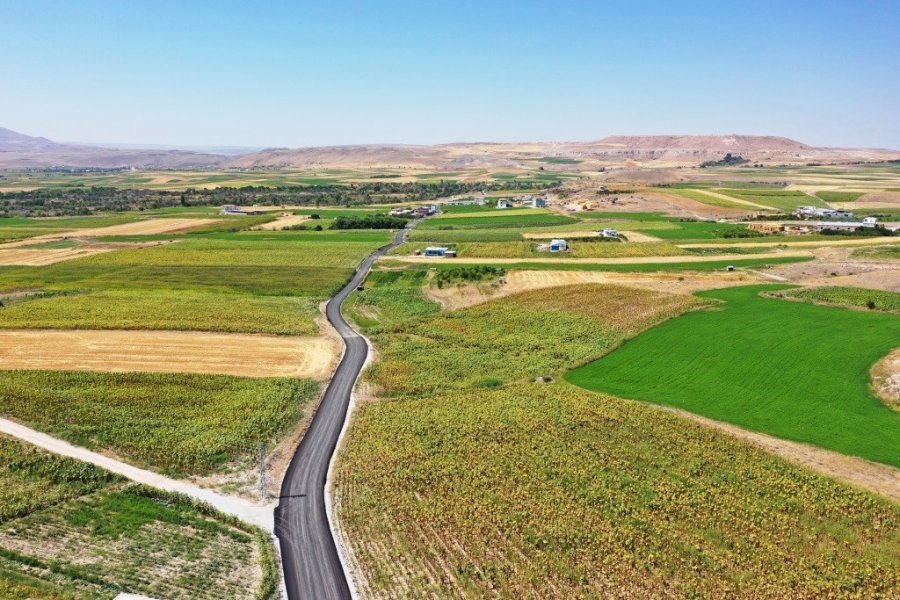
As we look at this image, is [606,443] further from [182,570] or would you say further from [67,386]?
[67,386]

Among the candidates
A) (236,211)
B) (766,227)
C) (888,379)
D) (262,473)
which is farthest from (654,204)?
(262,473)

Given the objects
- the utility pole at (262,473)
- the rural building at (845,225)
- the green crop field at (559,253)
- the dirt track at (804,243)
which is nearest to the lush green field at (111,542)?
the utility pole at (262,473)

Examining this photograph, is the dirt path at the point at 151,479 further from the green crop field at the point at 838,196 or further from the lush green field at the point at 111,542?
the green crop field at the point at 838,196

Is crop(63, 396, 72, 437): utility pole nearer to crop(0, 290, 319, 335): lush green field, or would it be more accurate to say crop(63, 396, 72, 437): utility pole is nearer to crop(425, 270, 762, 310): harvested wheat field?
crop(0, 290, 319, 335): lush green field

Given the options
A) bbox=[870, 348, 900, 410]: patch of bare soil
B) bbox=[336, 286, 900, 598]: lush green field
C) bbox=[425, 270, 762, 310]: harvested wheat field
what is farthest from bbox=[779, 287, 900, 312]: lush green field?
bbox=[336, 286, 900, 598]: lush green field

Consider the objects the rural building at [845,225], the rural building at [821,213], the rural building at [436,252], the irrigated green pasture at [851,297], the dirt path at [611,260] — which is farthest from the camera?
the rural building at [821,213]

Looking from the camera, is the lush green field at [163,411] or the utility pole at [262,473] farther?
the lush green field at [163,411]

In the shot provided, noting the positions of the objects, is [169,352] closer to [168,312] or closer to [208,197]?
[168,312]
